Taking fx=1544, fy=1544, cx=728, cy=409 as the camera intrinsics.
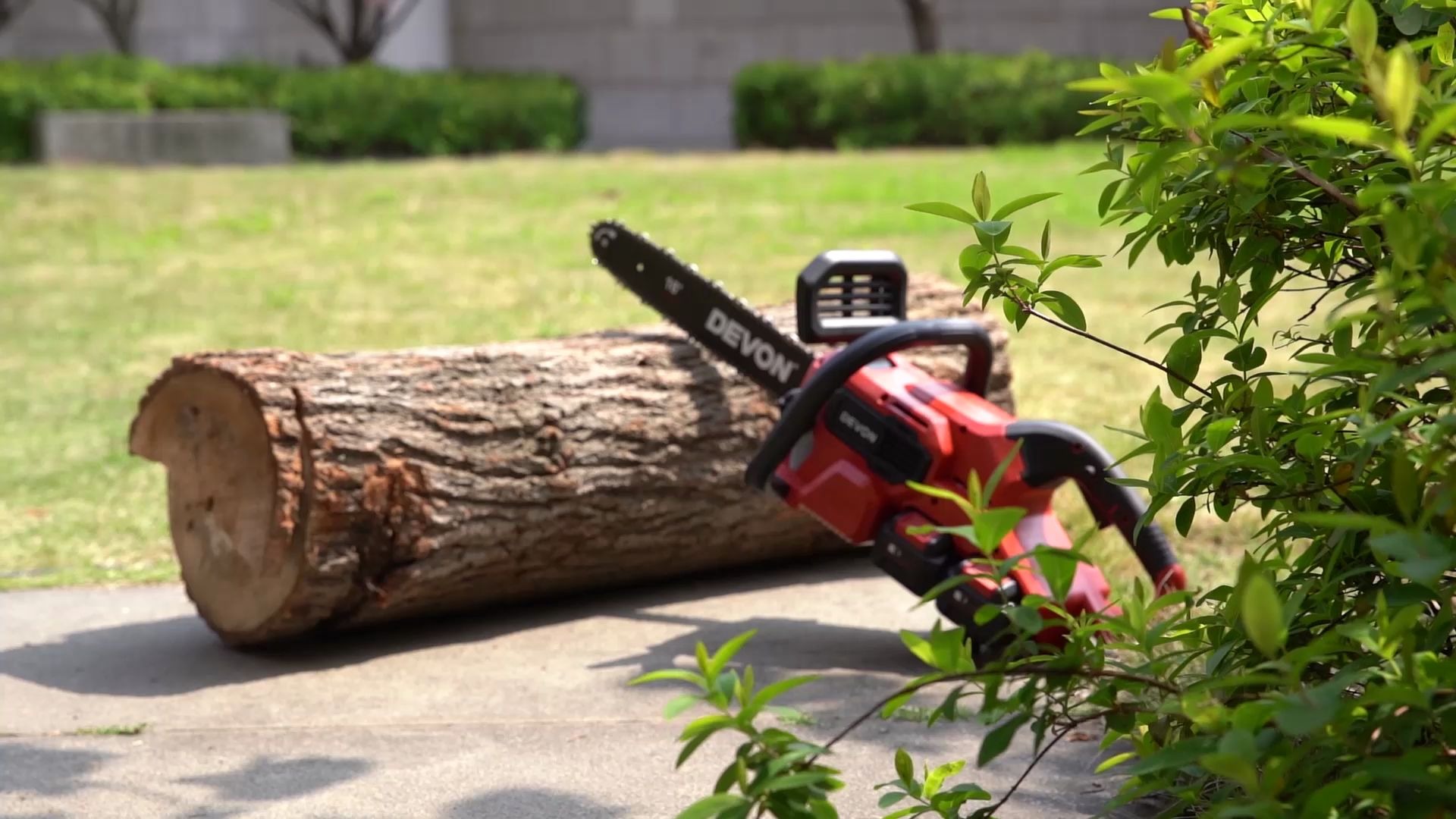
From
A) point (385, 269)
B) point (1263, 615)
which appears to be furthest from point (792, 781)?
point (385, 269)

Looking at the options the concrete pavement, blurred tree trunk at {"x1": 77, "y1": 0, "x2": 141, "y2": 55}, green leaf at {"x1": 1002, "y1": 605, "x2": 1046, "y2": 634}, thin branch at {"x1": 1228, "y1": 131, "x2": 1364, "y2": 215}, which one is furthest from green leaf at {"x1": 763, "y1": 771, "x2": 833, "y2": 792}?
blurred tree trunk at {"x1": 77, "y1": 0, "x2": 141, "y2": 55}

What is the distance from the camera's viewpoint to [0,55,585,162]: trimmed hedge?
1586 cm

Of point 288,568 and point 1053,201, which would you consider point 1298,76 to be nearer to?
point 288,568

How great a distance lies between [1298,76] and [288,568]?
8.94 ft

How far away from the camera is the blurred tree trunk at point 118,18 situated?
66.7 feet

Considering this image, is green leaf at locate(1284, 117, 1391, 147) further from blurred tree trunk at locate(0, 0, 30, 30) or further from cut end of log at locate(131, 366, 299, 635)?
blurred tree trunk at locate(0, 0, 30, 30)

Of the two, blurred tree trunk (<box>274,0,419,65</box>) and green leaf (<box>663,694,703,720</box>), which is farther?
blurred tree trunk (<box>274,0,419,65</box>)

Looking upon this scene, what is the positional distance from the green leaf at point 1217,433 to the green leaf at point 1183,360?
0.15 m

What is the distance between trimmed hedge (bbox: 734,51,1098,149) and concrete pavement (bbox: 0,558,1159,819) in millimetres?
13152

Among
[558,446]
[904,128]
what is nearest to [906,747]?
[558,446]

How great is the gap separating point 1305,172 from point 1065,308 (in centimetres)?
43

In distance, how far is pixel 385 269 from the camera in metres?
10.4

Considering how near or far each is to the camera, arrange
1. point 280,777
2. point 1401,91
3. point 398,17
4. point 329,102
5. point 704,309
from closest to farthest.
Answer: point 1401,91, point 280,777, point 704,309, point 329,102, point 398,17

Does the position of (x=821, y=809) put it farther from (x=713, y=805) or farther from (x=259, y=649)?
(x=259, y=649)
